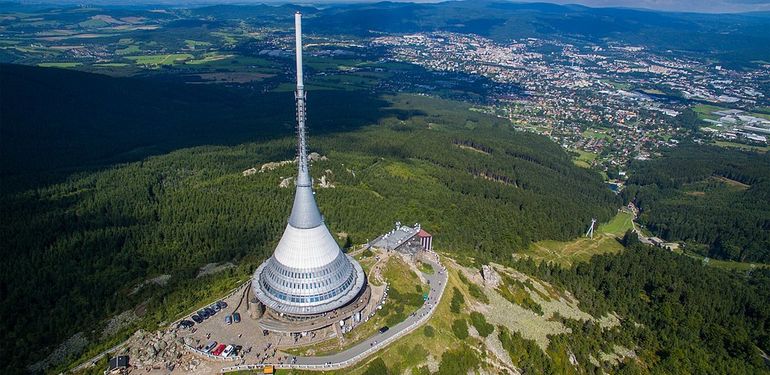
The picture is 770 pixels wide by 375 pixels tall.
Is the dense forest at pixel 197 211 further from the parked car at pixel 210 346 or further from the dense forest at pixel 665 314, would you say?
the dense forest at pixel 665 314

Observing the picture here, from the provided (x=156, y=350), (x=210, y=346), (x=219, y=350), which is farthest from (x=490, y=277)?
(x=156, y=350)

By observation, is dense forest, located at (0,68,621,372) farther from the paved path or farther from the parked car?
the paved path

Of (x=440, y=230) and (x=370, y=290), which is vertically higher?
(x=370, y=290)

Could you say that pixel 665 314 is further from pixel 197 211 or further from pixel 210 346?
pixel 197 211

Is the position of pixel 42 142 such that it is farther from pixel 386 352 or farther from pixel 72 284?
pixel 386 352

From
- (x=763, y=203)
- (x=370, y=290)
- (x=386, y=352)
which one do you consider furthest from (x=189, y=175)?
(x=763, y=203)

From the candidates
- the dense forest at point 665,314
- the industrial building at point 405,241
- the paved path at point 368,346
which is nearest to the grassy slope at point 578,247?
the dense forest at point 665,314

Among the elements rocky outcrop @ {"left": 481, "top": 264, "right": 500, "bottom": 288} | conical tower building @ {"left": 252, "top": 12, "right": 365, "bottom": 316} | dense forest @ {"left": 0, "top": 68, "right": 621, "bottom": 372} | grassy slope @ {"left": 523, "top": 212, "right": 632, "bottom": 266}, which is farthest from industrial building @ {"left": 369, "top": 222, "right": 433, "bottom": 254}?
grassy slope @ {"left": 523, "top": 212, "right": 632, "bottom": 266}
